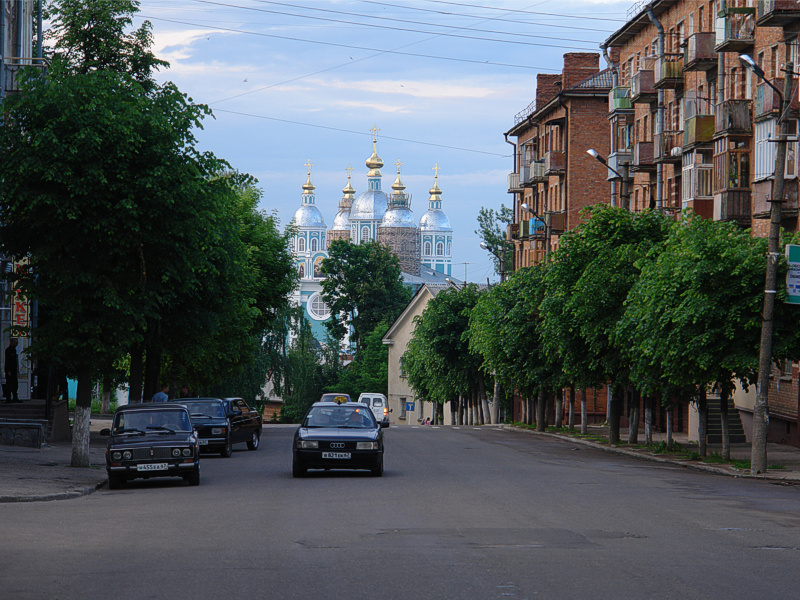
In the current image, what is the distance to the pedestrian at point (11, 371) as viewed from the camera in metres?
33.9

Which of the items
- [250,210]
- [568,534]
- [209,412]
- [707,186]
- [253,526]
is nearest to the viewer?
[568,534]

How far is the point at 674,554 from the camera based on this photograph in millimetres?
11375

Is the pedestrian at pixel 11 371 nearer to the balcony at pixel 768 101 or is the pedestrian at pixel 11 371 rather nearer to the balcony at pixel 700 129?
the balcony at pixel 768 101

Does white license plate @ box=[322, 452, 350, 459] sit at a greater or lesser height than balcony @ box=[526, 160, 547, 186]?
lesser

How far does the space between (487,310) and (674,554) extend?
133 ft

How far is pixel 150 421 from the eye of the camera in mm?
21234

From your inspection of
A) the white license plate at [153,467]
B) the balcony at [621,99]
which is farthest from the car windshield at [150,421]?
the balcony at [621,99]

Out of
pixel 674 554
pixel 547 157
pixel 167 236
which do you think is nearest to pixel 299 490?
pixel 167 236

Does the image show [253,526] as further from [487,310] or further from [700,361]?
[487,310]

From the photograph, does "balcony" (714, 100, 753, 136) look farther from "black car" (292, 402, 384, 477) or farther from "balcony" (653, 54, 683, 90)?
"black car" (292, 402, 384, 477)

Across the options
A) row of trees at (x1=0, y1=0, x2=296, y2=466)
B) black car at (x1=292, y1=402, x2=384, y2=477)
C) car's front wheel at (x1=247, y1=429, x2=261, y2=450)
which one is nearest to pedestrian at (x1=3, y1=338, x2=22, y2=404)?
car's front wheel at (x1=247, y1=429, x2=261, y2=450)

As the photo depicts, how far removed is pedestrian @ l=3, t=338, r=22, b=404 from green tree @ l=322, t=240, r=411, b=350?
68679mm

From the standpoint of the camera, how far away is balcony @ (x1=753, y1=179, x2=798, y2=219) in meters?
33.9

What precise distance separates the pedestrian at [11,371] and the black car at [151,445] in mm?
13757
